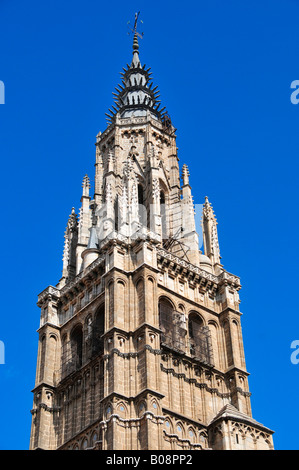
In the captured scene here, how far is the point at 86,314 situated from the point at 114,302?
13.5ft

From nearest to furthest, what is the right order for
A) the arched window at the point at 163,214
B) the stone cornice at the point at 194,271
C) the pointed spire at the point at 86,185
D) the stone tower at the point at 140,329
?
the stone tower at the point at 140,329 < the stone cornice at the point at 194,271 < the arched window at the point at 163,214 < the pointed spire at the point at 86,185

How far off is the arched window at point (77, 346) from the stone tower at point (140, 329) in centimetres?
9

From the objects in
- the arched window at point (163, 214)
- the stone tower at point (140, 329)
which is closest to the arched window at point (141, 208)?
the stone tower at point (140, 329)

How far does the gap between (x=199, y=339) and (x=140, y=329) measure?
5.69 metres

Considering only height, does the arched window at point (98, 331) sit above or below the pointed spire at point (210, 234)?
below

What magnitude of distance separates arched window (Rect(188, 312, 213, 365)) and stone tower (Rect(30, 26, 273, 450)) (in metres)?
0.08

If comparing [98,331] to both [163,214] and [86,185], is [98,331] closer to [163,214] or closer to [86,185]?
[163,214]

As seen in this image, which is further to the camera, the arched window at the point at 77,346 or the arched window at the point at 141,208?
the arched window at the point at 141,208

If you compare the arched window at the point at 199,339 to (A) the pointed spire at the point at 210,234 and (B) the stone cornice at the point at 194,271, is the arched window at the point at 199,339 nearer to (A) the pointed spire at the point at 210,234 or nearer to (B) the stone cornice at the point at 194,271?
(B) the stone cornice at the point at 194,271

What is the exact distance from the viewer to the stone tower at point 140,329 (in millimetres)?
45188

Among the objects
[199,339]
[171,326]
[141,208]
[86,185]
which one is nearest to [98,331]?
[171,326]

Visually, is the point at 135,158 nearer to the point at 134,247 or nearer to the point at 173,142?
the point at 173,142
